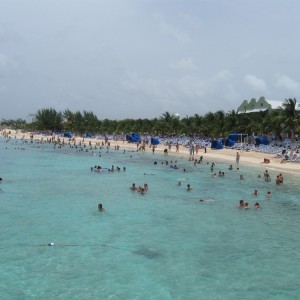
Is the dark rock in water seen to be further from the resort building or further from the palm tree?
the resort building

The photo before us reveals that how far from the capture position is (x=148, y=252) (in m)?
14.3

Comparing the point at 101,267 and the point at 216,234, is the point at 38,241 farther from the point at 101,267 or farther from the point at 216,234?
the point at 216,234

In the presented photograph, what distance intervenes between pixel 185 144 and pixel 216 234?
50.1 metres

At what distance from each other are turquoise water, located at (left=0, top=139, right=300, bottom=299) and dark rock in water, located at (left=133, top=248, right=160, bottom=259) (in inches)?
1.4

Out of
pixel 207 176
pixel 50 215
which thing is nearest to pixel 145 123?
pixel 207 176

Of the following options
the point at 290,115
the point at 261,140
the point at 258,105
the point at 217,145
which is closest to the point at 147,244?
the point at 290,115

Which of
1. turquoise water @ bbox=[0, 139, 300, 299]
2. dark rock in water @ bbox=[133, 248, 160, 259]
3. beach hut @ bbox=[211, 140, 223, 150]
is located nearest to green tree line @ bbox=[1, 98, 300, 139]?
beach hut @ bbox=[211, 140, 223, 150]

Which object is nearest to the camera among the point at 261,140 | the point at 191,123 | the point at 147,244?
the point at 147,244

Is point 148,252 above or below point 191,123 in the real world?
below

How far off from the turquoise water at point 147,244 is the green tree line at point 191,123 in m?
21.5

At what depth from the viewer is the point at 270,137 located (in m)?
56.9

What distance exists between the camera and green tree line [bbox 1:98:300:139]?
4812 cm

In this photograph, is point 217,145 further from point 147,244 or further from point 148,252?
point 148,252

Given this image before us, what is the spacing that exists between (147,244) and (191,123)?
61382 mm
